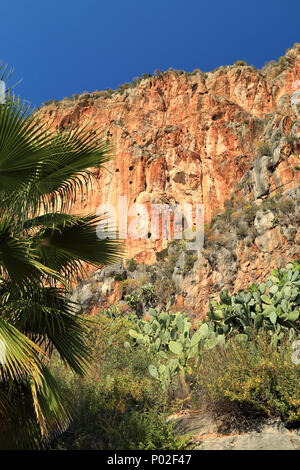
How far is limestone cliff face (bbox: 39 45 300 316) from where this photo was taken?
1318 inches

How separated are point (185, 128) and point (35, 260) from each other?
34772 millimetres

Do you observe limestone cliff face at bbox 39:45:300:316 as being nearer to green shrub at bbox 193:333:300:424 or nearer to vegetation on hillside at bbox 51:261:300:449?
vegetation on hillside at bbox 51:261:300:449

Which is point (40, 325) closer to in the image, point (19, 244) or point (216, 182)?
point (19, 244)

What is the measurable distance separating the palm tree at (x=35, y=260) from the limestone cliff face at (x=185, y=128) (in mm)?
26662

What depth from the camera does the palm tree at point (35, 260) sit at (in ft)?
10.3

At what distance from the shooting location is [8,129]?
3078 millimetres

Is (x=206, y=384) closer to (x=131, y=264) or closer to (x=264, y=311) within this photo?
(x=264, y=311)

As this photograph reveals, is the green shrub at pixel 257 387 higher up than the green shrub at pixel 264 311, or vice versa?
the green shrub at pixel 264 311

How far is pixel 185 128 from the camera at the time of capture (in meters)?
36.3

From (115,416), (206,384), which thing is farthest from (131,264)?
(115,416)

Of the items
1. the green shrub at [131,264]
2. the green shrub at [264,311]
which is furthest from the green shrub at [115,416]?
the green shrub at [131,264]

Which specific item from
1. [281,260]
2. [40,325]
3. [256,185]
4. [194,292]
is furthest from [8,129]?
[256,185]

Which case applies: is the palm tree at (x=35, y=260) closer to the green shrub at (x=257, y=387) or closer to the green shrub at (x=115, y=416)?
the green shrub at (x=115, y=416)
